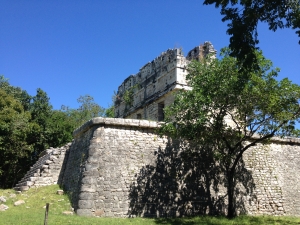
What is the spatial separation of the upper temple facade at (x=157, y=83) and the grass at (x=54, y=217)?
25.1 feet

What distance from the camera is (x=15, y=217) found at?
889 cm

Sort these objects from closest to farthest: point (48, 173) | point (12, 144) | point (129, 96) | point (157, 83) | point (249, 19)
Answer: point (249, 19)
point (48, 173)
point (157, 83)
point (12, 144)
point (129, 96)

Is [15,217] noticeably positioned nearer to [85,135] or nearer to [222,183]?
[85,135]

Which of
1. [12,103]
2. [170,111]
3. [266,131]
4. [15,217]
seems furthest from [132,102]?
[15,217]

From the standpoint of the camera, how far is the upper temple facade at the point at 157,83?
17.0 meters

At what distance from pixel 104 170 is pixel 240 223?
16.6ft

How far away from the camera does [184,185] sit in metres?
12.0

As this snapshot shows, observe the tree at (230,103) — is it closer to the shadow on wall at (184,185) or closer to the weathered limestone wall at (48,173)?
the shadow on wall at (184,185)

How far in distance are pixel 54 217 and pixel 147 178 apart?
3.65 metres

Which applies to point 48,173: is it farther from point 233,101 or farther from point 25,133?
point 233,101

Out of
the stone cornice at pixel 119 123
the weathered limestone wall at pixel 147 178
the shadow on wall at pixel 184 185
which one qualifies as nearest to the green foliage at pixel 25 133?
the weathered limestone wall at pixel 147 178

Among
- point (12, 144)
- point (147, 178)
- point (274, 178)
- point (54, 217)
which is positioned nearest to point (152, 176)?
point (147, 178)

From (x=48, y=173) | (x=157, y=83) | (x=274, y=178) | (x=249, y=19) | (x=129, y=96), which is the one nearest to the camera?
(x=249, y=19)

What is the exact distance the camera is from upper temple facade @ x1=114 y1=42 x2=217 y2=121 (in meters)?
17.0
